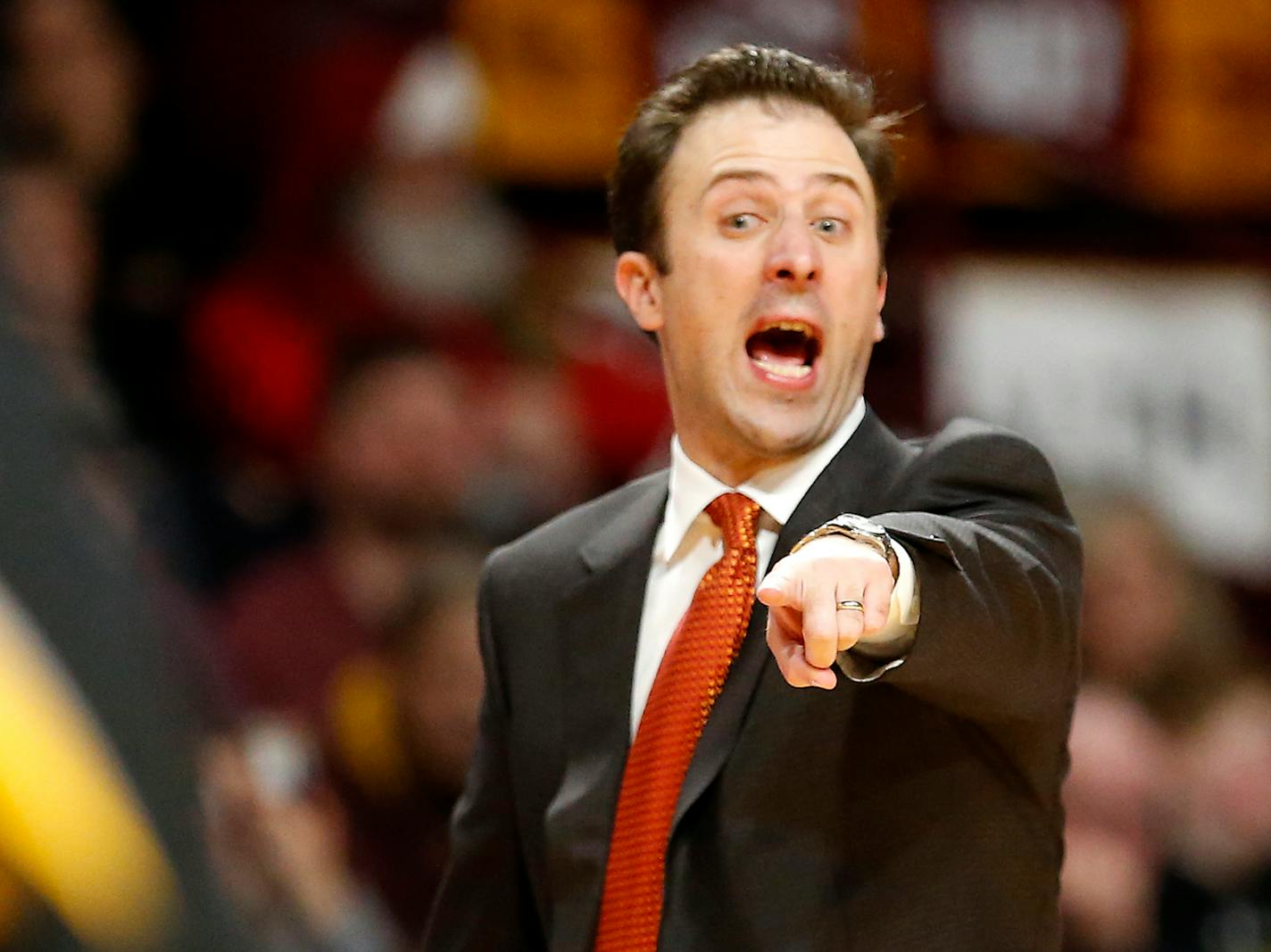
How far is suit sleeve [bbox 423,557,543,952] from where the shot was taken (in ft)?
6.76

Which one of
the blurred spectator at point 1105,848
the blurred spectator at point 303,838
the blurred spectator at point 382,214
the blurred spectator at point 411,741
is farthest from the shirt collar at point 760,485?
the blurred spectator at point 382,214

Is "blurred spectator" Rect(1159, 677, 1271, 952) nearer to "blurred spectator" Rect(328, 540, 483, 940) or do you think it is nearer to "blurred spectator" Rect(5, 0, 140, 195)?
"blurred spectator" Rect(328, 540, 483, 940)

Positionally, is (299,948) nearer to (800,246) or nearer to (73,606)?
(73,606)

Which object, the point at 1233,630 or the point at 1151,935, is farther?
the point at 1233,630

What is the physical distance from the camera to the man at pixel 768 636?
179 centimetres

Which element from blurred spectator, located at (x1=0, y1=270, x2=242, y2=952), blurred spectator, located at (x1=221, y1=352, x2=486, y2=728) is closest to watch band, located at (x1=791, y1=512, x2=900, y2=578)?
blurred spectator, located at (x1=0, y1=270, x2=242, y2=952)

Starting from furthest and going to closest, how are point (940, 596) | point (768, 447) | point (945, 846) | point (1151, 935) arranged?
point (1151, 935)
point (768, 447)
point (945, 846)
point (940, 596)

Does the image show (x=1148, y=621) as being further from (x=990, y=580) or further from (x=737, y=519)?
(x=990, y=580)

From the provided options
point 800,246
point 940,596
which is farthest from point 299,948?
point 800,246

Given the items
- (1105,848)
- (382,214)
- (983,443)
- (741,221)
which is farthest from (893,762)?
(382,214)

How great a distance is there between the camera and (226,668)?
3693 mm

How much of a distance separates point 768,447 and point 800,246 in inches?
7.8

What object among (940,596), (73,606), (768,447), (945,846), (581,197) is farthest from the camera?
(581,197)

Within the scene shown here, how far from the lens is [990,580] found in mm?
1742
